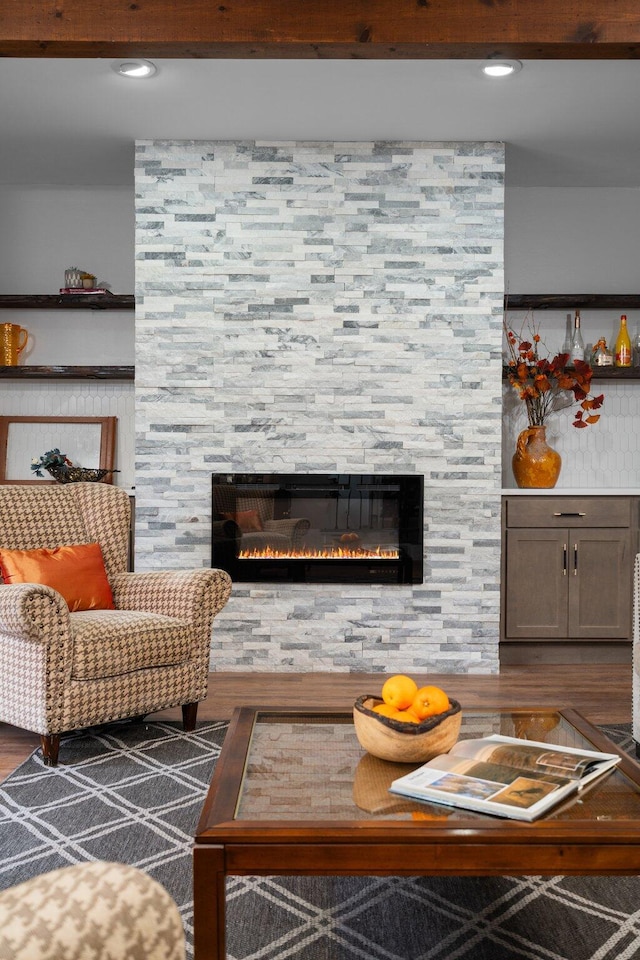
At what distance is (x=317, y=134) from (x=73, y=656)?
2.93m

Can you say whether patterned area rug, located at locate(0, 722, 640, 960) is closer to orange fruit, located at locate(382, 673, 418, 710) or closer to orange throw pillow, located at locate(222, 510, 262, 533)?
orange fruit, located at locate(382, 673, 418, 710)

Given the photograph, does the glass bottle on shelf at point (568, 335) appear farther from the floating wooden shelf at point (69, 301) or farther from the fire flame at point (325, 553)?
the floating wooden shelf at point (69, 301)

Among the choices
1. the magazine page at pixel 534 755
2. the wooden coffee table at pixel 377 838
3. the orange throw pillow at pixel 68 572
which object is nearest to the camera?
the wooden coffee table at pixel 377 838

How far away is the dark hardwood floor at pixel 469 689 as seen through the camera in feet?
12.7

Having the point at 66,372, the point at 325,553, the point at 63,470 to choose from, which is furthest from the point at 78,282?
the point at 325,553

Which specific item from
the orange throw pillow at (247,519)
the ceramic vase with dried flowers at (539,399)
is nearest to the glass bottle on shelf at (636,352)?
the ceramic vase with dried flowers at (539,399)

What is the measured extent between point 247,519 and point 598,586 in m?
1.94

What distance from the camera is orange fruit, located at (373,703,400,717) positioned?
6.49 feet

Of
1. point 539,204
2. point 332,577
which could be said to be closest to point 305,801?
point 332,577

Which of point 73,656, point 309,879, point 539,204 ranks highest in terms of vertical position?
point 539,204

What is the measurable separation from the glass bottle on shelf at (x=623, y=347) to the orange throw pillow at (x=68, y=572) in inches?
129

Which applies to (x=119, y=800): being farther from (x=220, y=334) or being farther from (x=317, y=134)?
(x=317, y=134)

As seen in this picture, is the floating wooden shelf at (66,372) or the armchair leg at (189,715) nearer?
the armchair leg at (189,715)

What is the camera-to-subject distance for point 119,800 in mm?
2732
